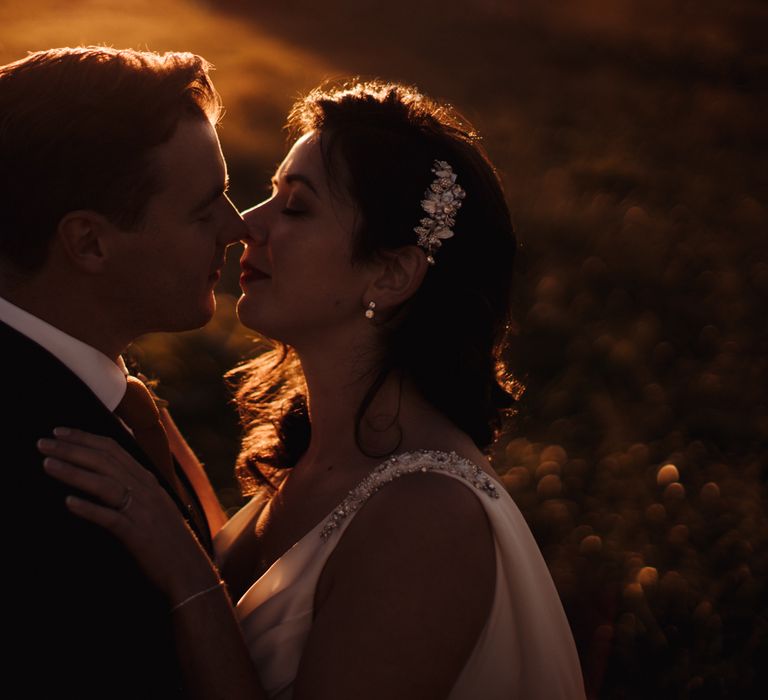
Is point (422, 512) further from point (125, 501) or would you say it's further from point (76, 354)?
point (76, 354)

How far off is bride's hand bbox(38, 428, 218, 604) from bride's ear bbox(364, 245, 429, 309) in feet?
3.07

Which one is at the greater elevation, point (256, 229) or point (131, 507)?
point (256, 229)

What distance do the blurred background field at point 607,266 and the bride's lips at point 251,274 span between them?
79cm

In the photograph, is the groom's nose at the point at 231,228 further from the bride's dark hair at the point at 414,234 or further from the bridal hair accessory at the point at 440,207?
the bridal hair accessory at the point at 440,207

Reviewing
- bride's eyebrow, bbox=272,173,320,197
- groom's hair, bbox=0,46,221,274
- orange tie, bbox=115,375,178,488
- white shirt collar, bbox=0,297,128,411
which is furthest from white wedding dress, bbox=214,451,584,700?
groom's hair, bbox=0,46,221,274

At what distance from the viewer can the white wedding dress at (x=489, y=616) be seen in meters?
2.64

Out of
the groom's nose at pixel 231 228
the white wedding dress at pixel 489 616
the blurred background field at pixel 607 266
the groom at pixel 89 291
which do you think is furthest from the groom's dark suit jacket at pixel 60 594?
the blurred background field at pixel 607 266

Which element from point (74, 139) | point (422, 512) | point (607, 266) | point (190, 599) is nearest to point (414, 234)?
point (422, 512)

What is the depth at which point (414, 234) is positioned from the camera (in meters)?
3.05

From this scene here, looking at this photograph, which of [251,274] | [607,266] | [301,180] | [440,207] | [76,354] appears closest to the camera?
[76,354]

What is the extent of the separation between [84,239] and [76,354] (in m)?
0.30

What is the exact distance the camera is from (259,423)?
379 cm

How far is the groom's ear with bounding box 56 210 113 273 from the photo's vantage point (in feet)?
8.75

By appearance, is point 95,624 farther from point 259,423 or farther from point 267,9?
point 267,9
